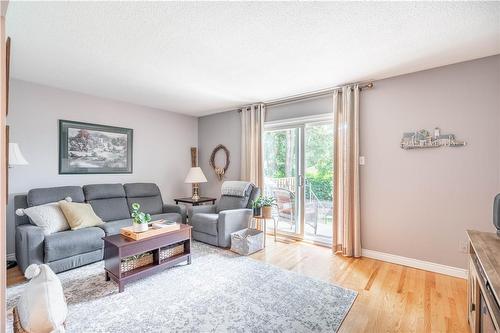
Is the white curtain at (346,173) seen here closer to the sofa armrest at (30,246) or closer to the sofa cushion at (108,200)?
the sofa cushion at (108,200)

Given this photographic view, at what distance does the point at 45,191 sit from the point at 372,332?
387 cm

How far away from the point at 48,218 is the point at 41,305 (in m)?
2.15

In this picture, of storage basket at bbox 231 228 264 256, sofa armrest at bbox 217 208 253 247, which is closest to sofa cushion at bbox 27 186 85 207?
sofa armrest at bbox 217 208 253 247

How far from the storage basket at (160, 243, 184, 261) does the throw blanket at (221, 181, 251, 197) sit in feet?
4.50

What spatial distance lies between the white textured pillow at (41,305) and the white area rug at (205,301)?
2.65ft

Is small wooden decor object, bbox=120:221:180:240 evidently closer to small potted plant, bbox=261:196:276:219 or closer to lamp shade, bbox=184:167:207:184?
small potted plant, bbox=261:196:276:219

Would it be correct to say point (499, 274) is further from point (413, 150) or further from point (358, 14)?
point (413, 150)

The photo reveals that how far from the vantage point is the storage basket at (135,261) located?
235 centimetres

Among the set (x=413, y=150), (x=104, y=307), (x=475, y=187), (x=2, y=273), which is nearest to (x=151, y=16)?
(x=2, y=273)

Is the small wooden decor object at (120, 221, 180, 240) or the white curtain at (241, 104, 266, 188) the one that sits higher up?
the white curtain at (241, 104, 266, 188)

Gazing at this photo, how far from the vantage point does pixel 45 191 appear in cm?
305

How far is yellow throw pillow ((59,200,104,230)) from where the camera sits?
2865mm

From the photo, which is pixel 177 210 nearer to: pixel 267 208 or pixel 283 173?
pixel 267 208

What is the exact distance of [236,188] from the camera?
403 centimetres
